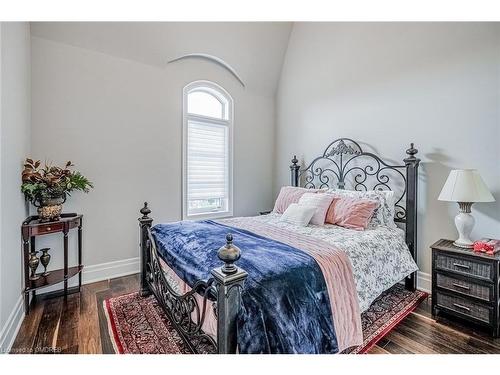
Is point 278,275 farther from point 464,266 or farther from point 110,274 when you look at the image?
point 110,274

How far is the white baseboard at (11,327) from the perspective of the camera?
70.0 inches

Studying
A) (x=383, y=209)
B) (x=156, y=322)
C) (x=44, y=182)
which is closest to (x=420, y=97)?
(x=383, y=209)

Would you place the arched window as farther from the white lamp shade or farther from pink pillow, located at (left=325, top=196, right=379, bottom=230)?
the white lamp shade

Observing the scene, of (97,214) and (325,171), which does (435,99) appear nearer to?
(325,171)

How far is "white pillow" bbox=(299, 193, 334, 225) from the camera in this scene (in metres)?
2.82

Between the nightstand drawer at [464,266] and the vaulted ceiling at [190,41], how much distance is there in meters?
3.54

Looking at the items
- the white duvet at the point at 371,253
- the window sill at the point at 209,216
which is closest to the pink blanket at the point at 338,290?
the white duvet at the point at 371,253

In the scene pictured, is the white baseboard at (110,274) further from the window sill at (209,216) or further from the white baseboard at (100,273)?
the window sill at (209,216)

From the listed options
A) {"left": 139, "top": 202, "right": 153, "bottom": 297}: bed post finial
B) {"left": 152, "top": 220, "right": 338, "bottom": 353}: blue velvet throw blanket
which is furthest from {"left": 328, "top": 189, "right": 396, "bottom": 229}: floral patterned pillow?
{"left": 139, "top": 202, "right": 153, "bottom": 297}: bed post finial

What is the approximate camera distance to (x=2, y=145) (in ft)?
5.95

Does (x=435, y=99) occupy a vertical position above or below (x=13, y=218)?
above

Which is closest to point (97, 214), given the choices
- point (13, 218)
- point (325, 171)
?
point (13, 218)

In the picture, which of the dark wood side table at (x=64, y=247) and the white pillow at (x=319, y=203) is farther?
the white pillow at (x=319, y=203)
